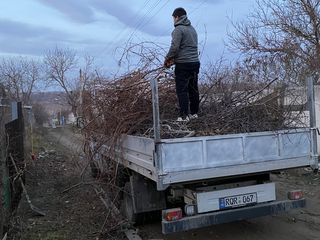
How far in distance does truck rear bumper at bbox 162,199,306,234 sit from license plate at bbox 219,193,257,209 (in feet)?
0.28

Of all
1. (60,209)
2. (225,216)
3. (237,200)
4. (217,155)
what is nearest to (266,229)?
(237,200)

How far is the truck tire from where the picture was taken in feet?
A: 21.9

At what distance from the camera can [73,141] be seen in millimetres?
9141

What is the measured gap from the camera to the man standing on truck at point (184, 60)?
6686 millimetres

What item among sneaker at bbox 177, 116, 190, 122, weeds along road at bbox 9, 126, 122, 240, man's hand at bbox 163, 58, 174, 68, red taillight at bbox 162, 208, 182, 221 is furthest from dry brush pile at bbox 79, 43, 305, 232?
red taillight at bbox 162, 208, 182, 221

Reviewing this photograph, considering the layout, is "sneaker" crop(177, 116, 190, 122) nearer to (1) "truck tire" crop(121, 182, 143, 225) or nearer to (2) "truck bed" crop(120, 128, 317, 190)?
(2) "truck bed" crop(120, 128, 317, 190)

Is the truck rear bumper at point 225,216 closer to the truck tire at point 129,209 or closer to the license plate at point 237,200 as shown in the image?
the license plate at point 237,200

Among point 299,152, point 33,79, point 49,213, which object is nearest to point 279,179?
point 299,152

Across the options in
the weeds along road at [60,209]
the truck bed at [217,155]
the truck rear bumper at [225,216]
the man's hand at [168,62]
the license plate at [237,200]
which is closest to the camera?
the truck bed at [217,155]

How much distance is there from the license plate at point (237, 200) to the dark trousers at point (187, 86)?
152 centimetres

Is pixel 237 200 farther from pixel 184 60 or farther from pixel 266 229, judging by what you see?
pixel 184 60

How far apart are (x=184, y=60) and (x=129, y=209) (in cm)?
244

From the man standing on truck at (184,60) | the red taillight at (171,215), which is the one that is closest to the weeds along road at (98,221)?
the red taillight at (171,215)

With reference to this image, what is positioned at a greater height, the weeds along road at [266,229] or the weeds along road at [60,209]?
the weeds along road at [60,209]
